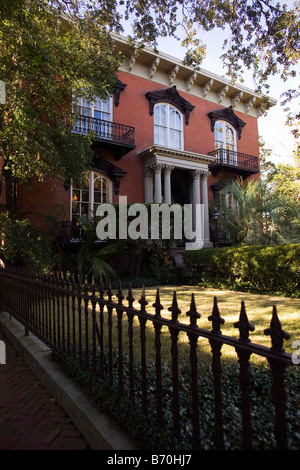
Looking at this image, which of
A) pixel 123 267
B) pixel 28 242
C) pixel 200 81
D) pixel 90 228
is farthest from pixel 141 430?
pixel 200 81

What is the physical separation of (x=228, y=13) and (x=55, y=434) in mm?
7271

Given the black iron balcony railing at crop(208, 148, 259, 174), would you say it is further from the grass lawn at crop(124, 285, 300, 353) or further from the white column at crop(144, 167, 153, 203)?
the grass lawn at crop(124, 285, 300, 353)

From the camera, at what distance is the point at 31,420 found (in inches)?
95.0

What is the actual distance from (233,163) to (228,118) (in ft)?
10.1

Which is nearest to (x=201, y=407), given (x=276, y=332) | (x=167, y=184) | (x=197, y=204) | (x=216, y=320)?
(x=216, y=320)

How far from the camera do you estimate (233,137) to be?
62.0ft

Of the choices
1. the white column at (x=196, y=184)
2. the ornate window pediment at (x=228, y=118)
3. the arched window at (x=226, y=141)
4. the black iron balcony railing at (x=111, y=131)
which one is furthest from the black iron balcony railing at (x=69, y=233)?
the ornate window pediment at (x=228, y=118)

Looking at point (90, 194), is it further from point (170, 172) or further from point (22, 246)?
point (22, 246)

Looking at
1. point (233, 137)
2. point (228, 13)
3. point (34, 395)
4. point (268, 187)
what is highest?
point (233, 137)

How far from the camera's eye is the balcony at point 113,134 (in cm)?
1301

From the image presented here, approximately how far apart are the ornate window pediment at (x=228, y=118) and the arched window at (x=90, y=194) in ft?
26.3

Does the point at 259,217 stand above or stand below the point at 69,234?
above

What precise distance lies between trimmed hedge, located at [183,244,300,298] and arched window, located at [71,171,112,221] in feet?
16.4
